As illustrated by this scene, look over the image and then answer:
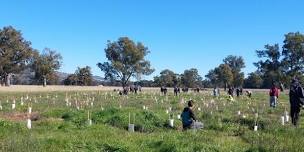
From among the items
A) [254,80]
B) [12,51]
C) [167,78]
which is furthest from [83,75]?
[254,80]

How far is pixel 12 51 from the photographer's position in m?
122

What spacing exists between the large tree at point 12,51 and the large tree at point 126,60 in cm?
3320

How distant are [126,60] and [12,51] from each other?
4129cm

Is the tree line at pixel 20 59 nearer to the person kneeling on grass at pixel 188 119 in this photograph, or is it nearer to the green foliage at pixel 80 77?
the green foliage at pixel 80 77

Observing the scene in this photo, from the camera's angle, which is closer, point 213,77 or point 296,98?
point 296,98

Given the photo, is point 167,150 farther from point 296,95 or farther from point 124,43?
point 124,43

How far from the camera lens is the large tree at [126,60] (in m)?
154

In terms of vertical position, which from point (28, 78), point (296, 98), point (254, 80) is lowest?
point (296, 98)

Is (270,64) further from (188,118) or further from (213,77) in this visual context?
(188,118)

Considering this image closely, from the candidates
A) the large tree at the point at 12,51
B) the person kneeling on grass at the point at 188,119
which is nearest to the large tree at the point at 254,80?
the large tree at the point at 12,51

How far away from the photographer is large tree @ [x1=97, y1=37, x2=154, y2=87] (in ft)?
506

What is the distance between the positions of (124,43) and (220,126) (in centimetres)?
13639

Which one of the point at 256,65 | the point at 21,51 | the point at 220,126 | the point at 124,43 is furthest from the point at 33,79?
the point at 220,126

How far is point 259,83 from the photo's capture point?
15500 cm
